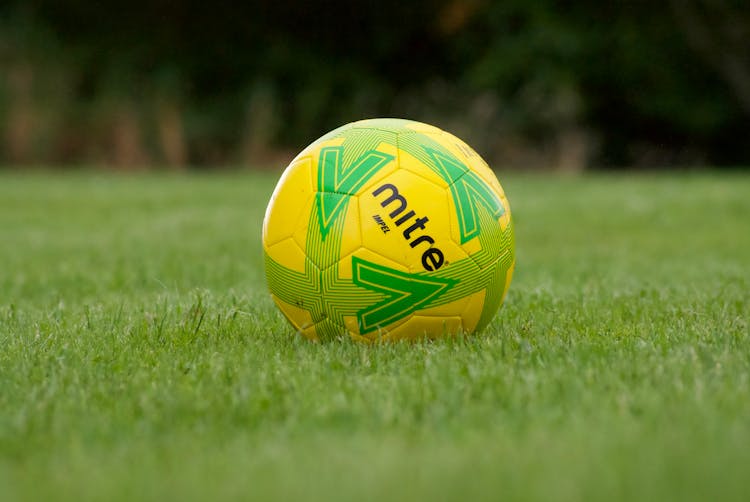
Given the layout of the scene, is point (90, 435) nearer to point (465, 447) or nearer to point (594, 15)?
point (465, 447)

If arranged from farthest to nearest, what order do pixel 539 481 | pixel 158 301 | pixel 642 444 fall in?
pixel 158 301, pixel 642 444, pixel 539 481

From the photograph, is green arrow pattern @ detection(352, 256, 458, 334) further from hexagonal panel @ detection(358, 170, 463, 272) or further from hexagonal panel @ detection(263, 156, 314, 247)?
A: hexagonal panel @ detection(263, 156, 314, 247)

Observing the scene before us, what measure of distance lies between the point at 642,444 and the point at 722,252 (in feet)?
20.6

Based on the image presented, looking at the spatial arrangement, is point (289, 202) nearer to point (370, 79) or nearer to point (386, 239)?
point (386, 239)

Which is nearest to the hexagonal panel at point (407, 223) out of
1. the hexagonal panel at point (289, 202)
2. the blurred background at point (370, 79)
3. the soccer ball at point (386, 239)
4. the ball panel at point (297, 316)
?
the soccer ball at point (386, 239)

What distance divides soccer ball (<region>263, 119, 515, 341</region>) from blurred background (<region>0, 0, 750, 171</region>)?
18750mm

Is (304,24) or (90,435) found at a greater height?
(304,24)

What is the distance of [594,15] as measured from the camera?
27.1 metres

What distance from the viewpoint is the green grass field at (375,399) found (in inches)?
74.3

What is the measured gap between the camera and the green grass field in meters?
1.89

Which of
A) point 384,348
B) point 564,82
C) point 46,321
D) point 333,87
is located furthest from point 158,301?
point 333,87

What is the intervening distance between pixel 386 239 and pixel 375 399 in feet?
2.86

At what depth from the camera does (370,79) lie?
2861cm

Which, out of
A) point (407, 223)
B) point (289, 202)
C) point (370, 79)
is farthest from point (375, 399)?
point (370, 79)
